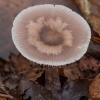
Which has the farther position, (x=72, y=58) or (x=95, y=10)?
→ (x=95, y=10)

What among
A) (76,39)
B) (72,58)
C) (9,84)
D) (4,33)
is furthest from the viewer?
(4,33)

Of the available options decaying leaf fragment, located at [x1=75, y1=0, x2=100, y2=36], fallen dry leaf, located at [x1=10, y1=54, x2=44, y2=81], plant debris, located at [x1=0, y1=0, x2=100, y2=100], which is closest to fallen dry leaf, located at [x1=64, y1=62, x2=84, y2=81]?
plant debris, located at [x1=0, y1=0, x2=100, y2=100]

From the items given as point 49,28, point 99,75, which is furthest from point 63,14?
point 99,75

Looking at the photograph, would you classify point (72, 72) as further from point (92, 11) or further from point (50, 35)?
point (92, 11)

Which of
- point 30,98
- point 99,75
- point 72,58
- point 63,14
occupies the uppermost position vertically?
point 63,14

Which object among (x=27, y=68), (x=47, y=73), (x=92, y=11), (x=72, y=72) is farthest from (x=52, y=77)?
(x=92, y=11)

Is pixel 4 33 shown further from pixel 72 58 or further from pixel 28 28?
pixel 72 58

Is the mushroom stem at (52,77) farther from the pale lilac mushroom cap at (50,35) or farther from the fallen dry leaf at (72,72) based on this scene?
the pale lilac mushroom cap at (50,35)

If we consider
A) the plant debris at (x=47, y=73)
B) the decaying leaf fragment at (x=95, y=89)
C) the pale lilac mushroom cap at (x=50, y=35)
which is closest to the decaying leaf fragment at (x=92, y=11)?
the plant debris at (x=47, y=73)
